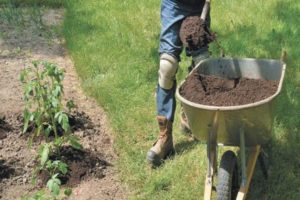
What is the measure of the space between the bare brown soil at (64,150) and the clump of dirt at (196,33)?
3.88 ft

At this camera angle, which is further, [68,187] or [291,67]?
[291,67]

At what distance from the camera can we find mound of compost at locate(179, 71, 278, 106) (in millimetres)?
3051

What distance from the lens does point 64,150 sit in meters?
4.14

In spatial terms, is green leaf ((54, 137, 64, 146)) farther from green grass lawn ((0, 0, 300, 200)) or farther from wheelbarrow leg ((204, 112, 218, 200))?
wheelbarrow leg ((204, 112, 218, 200))

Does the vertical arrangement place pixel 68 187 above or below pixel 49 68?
below

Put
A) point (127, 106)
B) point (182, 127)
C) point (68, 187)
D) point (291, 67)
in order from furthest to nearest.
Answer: point (291, 67)
point (127, 106)
point (182, 127)
point (68, 187)

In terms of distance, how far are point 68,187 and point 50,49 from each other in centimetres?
294


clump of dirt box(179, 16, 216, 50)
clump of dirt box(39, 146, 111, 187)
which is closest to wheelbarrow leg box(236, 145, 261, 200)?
clump of dirt box(179, 16, 216, 50)

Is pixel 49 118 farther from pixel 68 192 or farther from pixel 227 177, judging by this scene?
pixel 227 177

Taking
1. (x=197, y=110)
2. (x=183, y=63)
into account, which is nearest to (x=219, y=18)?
(x=183, y=63)

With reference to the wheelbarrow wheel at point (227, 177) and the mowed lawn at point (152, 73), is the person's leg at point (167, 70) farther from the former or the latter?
the wheelbarrow wheel at point (227, 177)

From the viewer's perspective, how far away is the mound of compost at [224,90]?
305 cm

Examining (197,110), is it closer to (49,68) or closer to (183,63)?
(49,68)

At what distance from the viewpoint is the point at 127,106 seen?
16.2 feet
